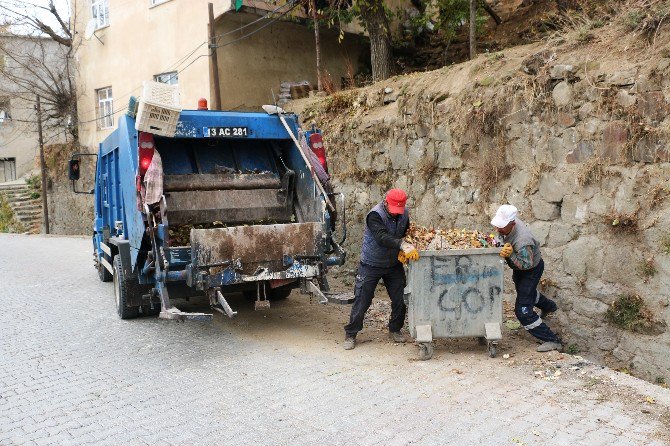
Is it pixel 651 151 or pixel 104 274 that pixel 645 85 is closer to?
pixel 651 151

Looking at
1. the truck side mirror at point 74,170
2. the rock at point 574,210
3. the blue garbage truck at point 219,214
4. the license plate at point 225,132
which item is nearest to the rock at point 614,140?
the rock at point 574,210

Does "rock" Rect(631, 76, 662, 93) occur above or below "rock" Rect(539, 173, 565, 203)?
above

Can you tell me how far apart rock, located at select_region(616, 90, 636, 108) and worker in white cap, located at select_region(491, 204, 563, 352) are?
1.45 m

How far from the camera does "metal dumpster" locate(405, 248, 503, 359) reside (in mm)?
5086

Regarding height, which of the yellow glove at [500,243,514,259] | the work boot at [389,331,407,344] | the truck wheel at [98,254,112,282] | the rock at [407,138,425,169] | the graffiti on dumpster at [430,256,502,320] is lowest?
the work boot at [389,331,407,344]

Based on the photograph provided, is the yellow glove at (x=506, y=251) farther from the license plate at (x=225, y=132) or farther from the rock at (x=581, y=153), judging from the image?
the license plate at (x=225, y=132)

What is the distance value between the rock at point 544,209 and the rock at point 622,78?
129cm

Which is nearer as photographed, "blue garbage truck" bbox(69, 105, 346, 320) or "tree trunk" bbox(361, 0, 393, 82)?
"blue garbage truck" bbox(69, 105, 346, 320)

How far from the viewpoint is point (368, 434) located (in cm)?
382

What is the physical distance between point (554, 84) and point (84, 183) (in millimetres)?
17057

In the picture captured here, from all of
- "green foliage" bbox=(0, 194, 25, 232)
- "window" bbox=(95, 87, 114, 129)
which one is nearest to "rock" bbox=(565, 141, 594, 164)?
"window" bbox=(95, 87, 114, 129)

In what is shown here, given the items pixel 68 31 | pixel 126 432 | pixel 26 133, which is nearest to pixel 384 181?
pixel 126 432

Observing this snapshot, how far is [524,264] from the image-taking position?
16.9 ft

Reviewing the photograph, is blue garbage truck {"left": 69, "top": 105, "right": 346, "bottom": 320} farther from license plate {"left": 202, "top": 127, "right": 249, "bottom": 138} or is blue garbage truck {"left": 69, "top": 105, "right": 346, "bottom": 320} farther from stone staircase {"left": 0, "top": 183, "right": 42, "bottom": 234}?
stone staircase {"left": 0, "top": 183, "right": 42, "bottom": 234}
